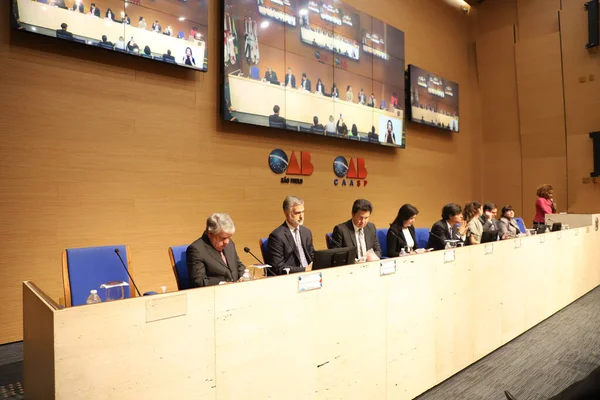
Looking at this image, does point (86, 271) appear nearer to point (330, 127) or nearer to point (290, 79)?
point (290, 79)

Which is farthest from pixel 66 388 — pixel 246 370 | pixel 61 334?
pixel 246 370

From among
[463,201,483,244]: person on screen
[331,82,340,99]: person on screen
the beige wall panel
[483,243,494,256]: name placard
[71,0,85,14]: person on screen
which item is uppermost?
the beige wall panel

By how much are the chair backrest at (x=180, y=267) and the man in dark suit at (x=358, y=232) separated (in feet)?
4.47

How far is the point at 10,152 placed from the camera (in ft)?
11.0

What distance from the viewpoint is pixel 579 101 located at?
789 centimetres

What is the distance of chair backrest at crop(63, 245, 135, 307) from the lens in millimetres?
2471

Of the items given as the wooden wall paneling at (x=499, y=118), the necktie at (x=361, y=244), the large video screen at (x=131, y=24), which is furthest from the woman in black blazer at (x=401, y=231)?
the wooden wall paneling at (x=499, y=118)

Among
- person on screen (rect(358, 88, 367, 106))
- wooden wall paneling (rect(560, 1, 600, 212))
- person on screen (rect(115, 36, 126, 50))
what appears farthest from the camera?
wooden wall paneling (rect(560, 1, 600, 212))

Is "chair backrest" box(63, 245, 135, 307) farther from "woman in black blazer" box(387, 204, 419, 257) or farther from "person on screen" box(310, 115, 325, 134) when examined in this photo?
"person on screen" box(310, 115, 325, 134)

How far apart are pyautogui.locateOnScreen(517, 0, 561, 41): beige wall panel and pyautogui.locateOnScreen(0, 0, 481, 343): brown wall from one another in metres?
5.71

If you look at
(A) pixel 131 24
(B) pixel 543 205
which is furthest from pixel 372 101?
(A) pixel 131 24

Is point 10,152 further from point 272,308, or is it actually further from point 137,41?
point 272,308

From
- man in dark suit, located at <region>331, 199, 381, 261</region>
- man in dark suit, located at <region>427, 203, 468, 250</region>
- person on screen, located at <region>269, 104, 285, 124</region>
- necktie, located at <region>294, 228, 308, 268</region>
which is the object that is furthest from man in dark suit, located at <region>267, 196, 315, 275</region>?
person on screen, located at <region>269, 104, 285, 124</region>

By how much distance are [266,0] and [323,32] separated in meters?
1.01
